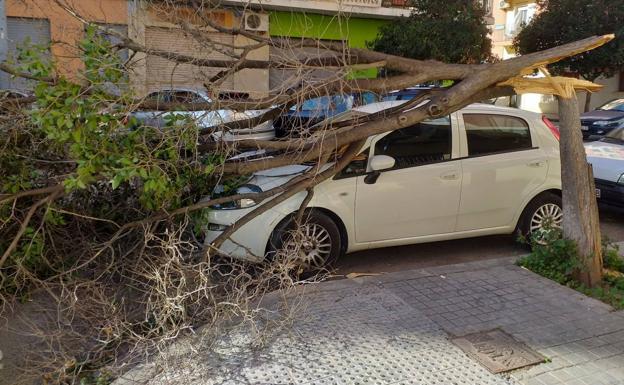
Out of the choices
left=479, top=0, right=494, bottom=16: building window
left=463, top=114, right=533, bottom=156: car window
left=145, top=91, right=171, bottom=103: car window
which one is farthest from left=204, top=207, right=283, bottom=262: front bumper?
left=479, top=0, right=494, bottom=16: building window

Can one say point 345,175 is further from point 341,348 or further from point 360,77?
point 341,348

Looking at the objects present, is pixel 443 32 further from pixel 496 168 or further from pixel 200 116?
pixel 200 116

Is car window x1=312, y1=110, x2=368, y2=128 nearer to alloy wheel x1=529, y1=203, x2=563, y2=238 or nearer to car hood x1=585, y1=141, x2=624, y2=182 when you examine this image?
alloy wheel x1=529, y1=203, x2=563, y2=238

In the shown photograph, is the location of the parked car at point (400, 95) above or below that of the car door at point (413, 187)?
above

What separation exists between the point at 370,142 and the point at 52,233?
9.71 feet

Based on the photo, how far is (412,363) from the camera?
369 centimetres

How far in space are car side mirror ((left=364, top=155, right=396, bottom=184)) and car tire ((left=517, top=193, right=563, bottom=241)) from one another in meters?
1.82

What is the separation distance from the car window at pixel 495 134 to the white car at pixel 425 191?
0.01m

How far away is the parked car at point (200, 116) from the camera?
4051 mm

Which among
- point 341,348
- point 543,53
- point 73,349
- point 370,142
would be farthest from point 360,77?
point 73,349

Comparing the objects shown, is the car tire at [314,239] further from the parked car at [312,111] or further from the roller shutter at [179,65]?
the roller shutter at [179,65]

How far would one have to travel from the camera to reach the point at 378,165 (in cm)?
544

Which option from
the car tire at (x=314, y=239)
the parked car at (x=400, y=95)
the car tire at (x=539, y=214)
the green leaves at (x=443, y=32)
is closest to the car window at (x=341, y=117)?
the parked car at (x=400, y=95)

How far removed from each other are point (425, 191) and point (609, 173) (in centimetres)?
348
